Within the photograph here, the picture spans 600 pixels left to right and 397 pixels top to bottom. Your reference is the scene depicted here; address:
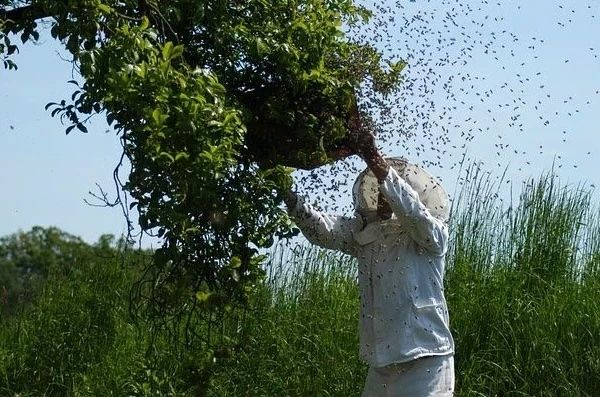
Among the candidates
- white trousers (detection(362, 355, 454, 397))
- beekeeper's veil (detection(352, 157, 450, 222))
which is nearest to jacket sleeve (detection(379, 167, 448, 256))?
beekeeper's veil (detection(352, 157, 450, 222))

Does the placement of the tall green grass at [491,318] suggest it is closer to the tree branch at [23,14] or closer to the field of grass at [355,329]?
the field of grass at [355,329]

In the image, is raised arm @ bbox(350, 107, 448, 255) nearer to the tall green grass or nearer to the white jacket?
the white jacket

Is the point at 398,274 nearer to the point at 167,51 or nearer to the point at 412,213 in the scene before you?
the point at 412,213

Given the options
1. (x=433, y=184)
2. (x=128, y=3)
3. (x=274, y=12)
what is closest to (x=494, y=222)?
(x=433, y=184)

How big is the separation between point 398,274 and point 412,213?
0.32 metres

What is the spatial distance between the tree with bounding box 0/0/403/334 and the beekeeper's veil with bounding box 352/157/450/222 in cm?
32

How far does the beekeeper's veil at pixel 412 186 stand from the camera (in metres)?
4.95

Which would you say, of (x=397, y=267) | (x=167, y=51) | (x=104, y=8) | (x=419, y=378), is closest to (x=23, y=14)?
(x=104, y=8)

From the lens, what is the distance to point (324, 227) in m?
5.02

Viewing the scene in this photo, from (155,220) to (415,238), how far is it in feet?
4.35

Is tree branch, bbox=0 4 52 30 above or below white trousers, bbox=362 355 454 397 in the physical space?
above

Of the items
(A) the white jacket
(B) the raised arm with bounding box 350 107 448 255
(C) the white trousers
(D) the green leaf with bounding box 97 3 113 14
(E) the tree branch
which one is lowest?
(C) the white trousers

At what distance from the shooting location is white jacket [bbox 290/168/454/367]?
4.74 m

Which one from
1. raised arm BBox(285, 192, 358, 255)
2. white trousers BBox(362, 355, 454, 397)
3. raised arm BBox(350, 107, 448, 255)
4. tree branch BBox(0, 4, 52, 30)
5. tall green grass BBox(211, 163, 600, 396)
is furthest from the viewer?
tall green grass BBox(211, 163, 600, 396)
